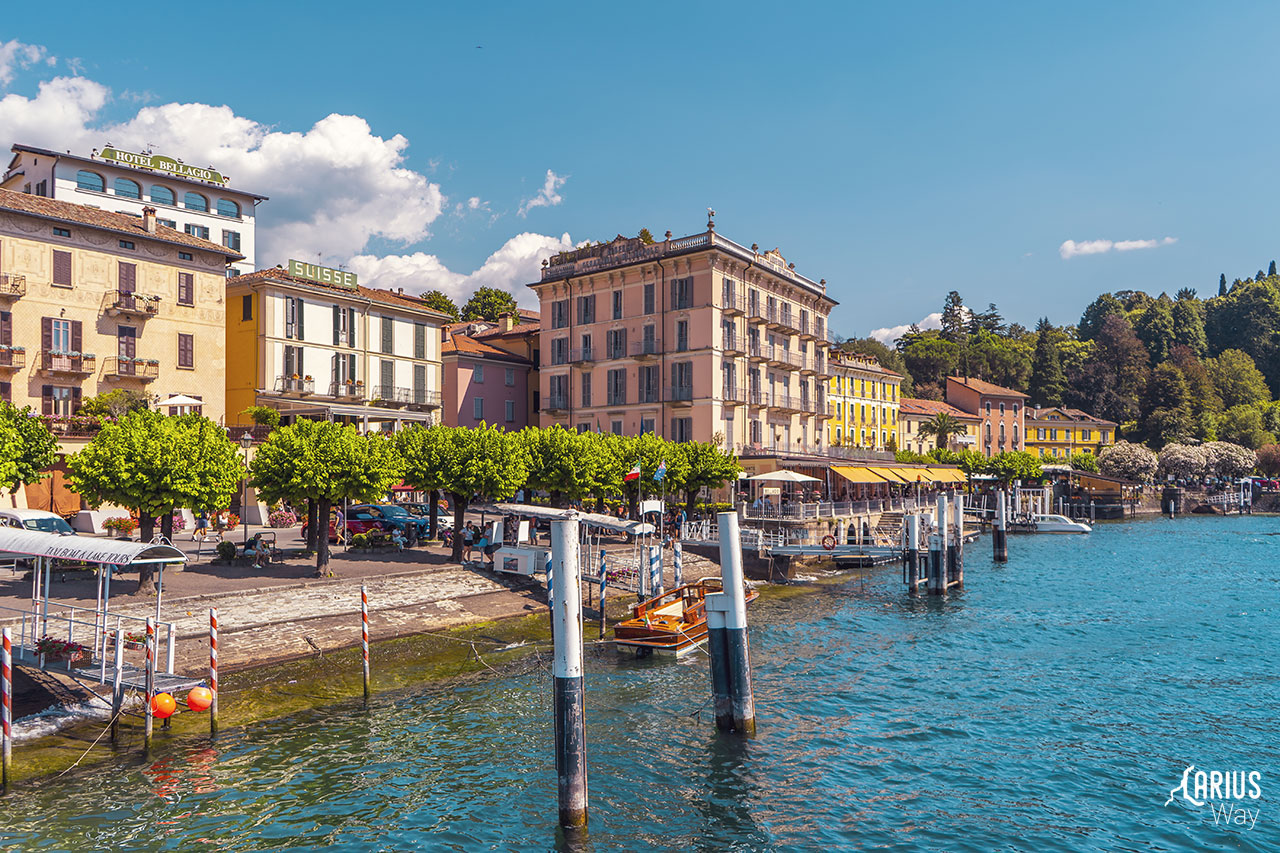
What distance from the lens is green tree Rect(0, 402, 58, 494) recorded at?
25328 mm

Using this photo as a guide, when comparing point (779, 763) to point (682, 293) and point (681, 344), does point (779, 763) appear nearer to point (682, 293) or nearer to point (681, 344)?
point (681, 344)

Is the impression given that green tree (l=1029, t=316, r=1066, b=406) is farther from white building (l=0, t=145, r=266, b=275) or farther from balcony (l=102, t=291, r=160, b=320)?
balcony (l=102, t=291, r=160, b=320)

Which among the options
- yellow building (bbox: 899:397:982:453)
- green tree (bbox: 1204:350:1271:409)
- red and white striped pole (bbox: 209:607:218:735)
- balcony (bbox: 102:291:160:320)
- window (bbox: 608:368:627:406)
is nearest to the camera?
red and white striped pole (bbox: 209:607:218:735)

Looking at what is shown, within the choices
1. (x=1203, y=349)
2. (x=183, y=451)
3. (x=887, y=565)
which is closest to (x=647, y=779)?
(x=183, y=451)

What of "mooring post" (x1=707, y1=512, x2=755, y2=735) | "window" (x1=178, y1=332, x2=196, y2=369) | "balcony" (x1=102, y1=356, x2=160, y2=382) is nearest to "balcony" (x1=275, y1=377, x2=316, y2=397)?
"window" (x1=178, y1=332, x2=196, y2=369)

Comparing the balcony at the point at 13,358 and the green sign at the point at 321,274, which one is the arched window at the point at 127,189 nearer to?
the green sign at the point at 321,274

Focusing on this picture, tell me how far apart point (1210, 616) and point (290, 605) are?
33.0 meters

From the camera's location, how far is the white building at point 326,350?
158 feet

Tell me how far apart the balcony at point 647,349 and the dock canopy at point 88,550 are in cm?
4261

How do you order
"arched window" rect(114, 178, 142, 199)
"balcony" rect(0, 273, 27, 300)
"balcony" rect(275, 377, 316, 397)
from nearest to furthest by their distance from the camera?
1. "balcony" rect(0, 273, 27, 300)
2. "balcony" rect(275, 377, 316, 397)
3. "arched window" rect(114, 178, 142, 199)

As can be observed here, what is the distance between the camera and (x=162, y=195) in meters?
61.9

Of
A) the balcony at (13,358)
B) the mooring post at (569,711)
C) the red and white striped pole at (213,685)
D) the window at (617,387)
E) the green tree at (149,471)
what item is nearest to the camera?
the mooring post at (569,711)

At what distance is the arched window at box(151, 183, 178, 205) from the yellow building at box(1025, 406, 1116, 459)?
337 ft

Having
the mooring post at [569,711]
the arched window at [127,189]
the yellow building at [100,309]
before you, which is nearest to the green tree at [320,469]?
the yellow building at [100,309]
